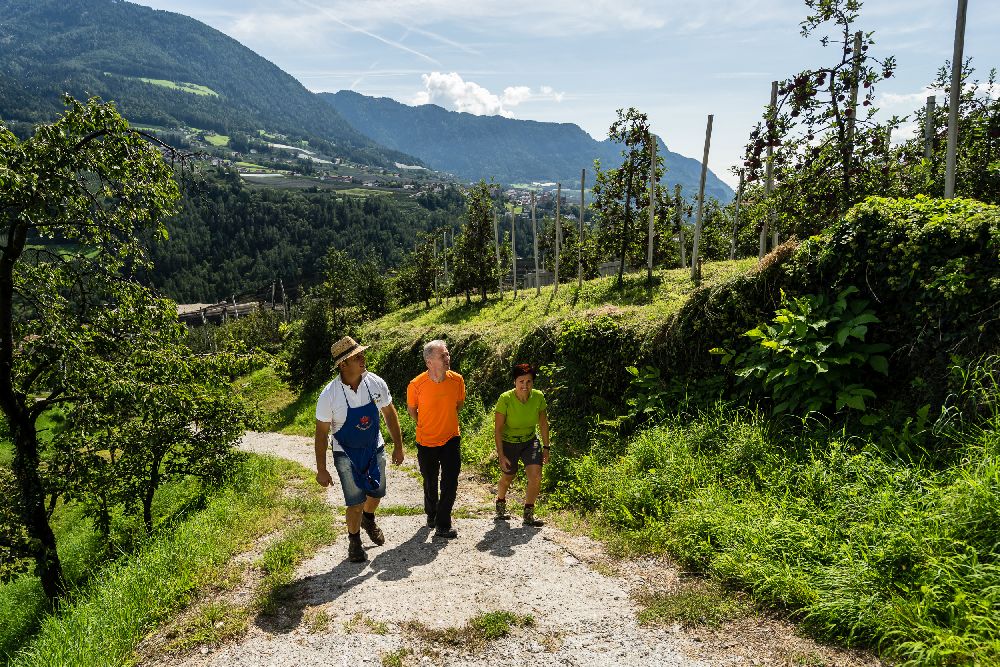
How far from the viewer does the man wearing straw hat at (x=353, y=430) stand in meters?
5.12

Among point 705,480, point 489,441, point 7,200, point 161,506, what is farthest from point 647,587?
point 161,506

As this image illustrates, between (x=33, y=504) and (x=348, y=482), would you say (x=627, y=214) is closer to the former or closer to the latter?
(x=348, y=482)

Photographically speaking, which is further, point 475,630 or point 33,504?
point 33,504

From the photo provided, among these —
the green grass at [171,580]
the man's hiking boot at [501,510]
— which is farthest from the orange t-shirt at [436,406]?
the green grass at [171,580]

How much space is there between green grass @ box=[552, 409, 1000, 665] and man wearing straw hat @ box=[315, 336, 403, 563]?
2.64m

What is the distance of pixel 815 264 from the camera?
6816 millimetres

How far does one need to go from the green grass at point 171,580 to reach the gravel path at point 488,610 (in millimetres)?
329

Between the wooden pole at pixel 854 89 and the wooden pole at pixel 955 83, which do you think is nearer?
the wooden pole at pixel 955 83

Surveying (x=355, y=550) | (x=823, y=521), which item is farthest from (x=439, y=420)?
(x=823, y=521)

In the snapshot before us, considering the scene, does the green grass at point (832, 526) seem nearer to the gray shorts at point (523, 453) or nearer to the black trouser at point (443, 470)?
the gray shorts at point (523, 453)

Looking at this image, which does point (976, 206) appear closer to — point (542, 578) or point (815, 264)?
point (815, 264)

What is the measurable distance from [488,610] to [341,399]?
234cm

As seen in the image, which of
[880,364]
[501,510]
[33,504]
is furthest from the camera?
[33,504]

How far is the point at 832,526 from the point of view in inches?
170
